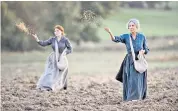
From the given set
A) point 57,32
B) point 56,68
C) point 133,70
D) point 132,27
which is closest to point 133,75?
point 133,70

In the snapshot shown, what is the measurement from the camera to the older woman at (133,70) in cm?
624

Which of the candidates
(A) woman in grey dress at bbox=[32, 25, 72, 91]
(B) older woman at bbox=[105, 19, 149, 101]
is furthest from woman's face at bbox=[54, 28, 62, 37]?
(B) older woman at bbox=[105, 19, 149, 101]

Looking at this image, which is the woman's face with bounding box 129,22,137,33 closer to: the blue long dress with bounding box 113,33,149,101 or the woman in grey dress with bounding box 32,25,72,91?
the blue long dress with bounding box 113,33,149,101

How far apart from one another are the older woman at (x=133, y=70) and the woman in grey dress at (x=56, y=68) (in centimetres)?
144

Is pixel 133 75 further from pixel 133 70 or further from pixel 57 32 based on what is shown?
pixel 57 32

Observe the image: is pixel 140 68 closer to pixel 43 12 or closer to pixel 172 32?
pixel 172 32

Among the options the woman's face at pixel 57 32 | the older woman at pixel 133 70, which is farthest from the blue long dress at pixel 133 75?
the woman's face at pixel 57 32

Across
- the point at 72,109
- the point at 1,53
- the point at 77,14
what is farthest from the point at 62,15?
the point at 72,109

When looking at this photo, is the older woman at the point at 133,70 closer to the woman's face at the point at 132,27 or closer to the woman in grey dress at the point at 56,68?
the woman's face at the point at 132,27

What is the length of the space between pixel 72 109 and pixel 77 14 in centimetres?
519

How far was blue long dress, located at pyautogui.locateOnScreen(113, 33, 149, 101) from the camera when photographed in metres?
6.26

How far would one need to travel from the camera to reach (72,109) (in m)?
5.34

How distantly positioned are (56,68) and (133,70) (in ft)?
6.04

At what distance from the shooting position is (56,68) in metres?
7.98
